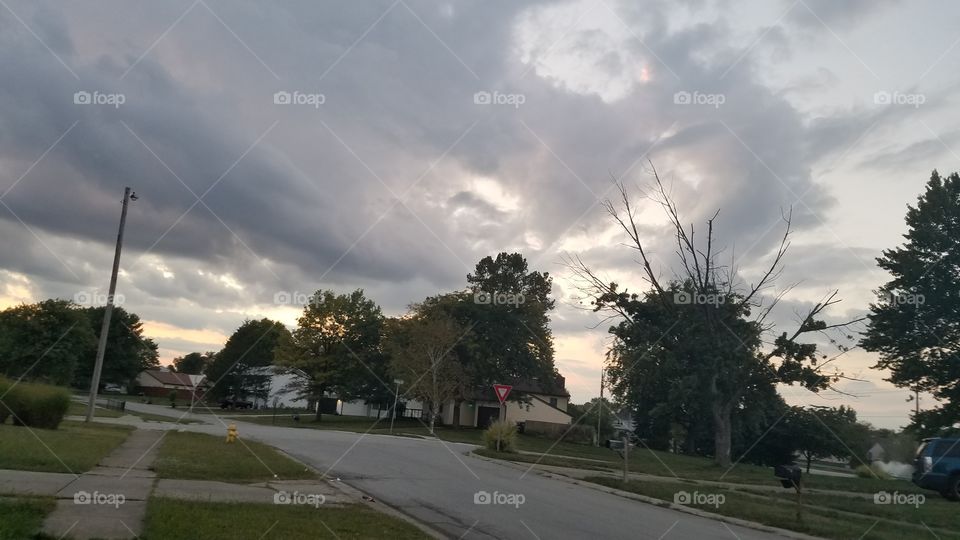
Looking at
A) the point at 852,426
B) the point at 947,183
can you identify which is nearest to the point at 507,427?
the point at 947,183

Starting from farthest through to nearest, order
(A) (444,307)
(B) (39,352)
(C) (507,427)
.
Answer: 1. (B) (39,352)
2. (A) (444,307)
3. (C) (507,427)

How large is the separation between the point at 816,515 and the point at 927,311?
30044mm

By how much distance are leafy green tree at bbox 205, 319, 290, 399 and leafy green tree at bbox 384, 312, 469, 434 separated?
4819 cm

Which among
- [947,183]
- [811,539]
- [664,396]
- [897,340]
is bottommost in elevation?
[811,539]

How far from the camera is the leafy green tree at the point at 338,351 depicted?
196 feet

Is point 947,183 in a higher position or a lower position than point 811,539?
higher

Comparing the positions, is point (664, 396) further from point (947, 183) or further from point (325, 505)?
point (325, 505)

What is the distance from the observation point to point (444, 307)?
54.9 metres

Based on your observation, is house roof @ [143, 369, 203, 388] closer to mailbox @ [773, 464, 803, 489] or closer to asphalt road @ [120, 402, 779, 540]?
asphalt road @ [120, 402, 779, 540]

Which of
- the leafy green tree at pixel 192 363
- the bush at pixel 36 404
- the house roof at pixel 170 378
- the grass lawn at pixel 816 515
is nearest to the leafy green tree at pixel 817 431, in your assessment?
the grass lawn at pixel 816 515

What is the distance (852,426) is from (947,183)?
81.9 feet

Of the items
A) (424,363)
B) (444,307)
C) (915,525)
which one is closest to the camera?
(915,525)

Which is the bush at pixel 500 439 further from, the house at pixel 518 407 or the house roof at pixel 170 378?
the house roof at pixel 170 378

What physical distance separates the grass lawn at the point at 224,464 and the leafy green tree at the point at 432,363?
91.9 feet
